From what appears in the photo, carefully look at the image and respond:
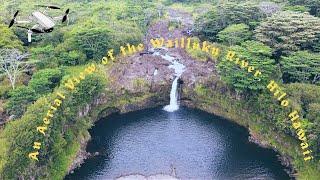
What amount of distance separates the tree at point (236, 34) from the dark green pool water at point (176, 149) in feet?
45.3

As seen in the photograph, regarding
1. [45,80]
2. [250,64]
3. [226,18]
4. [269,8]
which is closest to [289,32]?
[250,64]

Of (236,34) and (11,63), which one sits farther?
(236,34)

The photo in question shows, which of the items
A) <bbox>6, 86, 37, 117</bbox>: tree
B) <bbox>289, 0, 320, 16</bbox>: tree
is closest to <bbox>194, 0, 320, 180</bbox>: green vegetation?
<bbox>289, 0, 320, 16</bbox>: tree

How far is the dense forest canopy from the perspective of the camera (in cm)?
4575

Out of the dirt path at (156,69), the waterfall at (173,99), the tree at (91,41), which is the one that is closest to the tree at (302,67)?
the dirt path at (156,69)

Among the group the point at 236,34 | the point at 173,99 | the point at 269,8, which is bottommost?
the point at 173,99

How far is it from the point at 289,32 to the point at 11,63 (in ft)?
122

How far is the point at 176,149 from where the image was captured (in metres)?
51.3

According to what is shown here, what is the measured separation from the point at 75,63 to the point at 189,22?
35.5 metres

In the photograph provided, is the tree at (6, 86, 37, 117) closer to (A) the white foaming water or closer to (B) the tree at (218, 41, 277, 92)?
(A) the white foaming water

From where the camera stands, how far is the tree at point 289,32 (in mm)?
61938

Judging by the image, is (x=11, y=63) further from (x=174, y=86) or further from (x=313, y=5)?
(x=313, y=5)

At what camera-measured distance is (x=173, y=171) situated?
155 feet

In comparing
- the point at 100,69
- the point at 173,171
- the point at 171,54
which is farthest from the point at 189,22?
the point at 173,171
